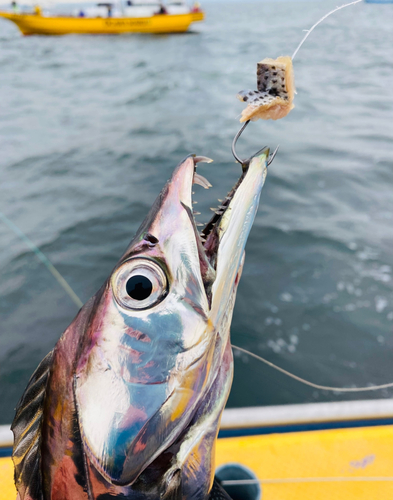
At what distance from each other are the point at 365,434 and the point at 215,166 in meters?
4.81

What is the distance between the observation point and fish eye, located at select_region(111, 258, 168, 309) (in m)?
0.90

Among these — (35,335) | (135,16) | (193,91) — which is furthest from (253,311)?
(135,16)

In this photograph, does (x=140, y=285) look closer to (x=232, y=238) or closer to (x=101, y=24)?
(x=232, y=238)

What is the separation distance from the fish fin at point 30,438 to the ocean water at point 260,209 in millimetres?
1974

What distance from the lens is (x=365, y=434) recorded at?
6.00 ft

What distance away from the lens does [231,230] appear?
1005mm

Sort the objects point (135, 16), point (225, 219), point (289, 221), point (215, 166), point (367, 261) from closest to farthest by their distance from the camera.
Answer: point (225, 219) < point (367, 261) < point (289, 221) < point (215, 166) < point (135, 16)

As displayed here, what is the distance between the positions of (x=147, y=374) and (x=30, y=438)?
1.50ft

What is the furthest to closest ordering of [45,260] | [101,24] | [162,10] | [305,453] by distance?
[162,10], [101,24], [45,260], [305,453]

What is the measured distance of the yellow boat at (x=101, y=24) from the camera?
26875mm

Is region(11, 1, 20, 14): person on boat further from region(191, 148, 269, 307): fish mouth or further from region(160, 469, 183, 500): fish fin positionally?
region(160, 469, 183, 500): fish fin

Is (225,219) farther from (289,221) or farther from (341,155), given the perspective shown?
(341,155)

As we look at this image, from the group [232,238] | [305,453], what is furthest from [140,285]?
[305,453]

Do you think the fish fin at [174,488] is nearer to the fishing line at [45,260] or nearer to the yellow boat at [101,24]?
the fishing line at [45,260]
